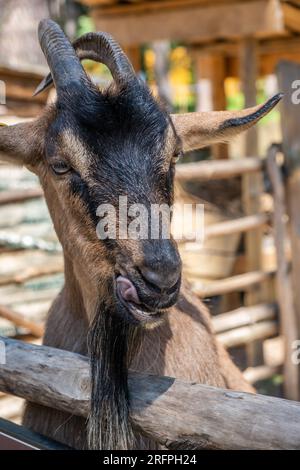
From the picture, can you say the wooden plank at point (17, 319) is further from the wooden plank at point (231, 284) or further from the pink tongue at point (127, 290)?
the pink tongue at point (127, 290)

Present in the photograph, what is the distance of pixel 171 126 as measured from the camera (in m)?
2.57

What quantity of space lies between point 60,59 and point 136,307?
3.53ft

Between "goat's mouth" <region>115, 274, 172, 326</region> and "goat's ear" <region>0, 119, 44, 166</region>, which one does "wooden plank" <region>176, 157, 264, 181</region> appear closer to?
"goat's ear" <region>0, 119, 44, 166</region>

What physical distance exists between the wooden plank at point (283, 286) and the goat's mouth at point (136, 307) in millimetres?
3786

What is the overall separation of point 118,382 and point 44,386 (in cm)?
31

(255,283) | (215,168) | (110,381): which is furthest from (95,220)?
(255,283)

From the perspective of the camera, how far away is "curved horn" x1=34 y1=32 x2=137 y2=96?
2.49 metres

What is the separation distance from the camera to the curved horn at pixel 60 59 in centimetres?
253

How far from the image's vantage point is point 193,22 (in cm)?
742

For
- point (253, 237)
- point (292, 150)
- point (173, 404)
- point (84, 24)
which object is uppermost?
point (84, 24)

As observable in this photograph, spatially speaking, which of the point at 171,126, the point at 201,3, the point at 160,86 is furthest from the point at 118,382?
the point at 160,86

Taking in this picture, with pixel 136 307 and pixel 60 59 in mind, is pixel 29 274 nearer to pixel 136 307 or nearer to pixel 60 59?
pixel 60 59

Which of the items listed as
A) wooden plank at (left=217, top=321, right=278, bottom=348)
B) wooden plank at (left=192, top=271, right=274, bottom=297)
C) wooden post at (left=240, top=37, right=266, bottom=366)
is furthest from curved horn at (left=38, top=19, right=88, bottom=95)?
wooden post at (left=240, top=37, right=266, bottom=366)
